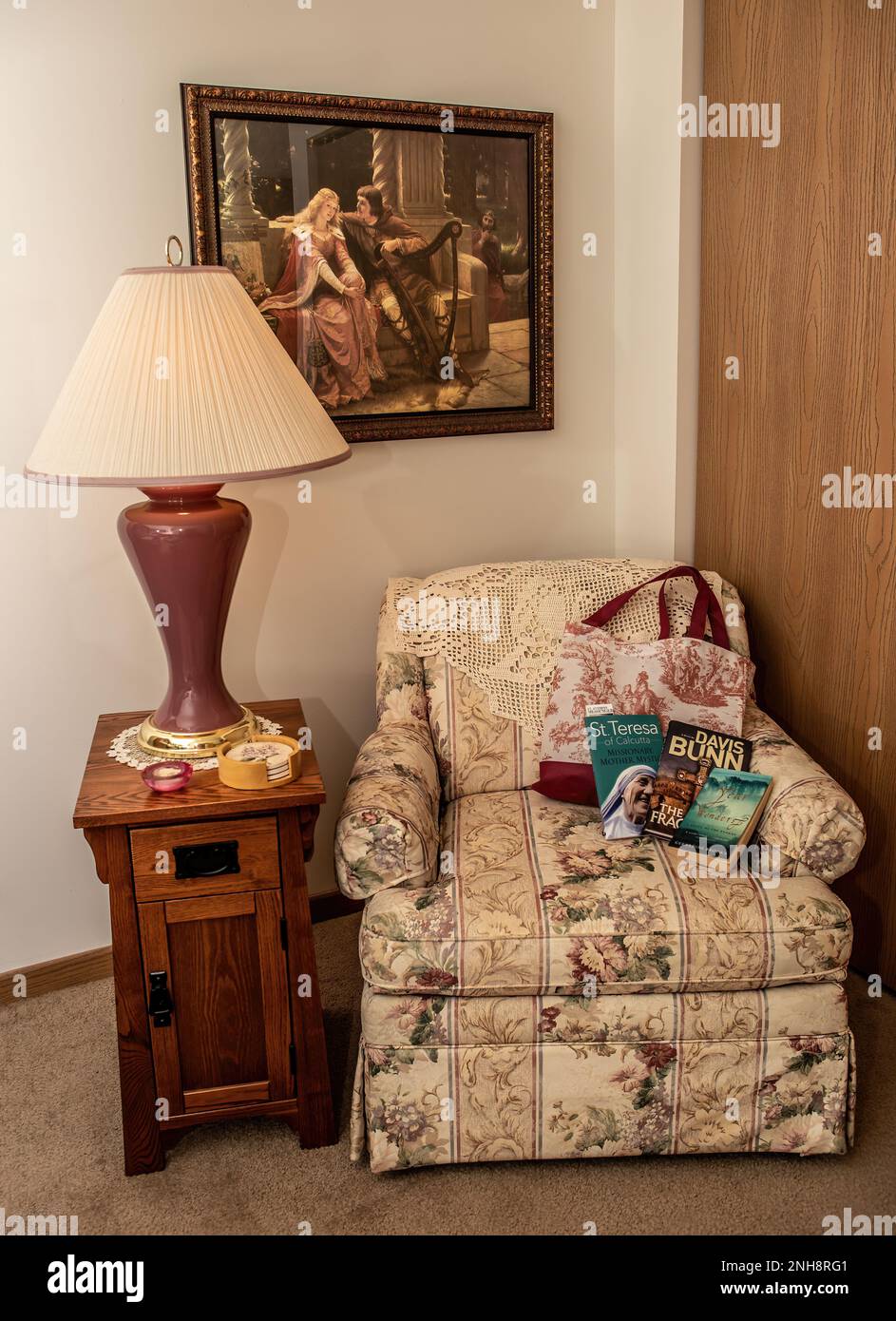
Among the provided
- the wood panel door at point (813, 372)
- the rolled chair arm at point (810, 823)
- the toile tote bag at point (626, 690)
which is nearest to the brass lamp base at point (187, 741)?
the toile tote bag at point (626, 690)

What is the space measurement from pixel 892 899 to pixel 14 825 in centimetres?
181

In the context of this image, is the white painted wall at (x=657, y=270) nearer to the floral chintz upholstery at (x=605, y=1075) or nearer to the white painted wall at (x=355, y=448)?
the white painted wall at (x=355, y=448)

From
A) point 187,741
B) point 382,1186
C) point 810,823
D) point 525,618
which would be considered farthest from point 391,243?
point 382,1186

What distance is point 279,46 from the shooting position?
230 cm

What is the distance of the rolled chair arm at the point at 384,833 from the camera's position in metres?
1.89

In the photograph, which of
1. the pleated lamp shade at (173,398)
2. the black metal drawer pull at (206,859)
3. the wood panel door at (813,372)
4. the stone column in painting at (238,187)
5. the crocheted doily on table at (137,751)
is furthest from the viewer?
the stone column in painting at (238,187)

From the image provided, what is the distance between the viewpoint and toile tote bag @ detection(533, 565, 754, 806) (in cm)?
223

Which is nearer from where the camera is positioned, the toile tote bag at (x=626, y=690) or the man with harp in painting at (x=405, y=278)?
the toile tote bag at (x=626, y=690)

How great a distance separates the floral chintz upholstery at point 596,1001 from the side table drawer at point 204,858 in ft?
0.44

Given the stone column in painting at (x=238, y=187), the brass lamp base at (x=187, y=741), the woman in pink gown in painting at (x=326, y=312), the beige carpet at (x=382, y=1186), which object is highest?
the stone column in painting at (x=238, y=187)

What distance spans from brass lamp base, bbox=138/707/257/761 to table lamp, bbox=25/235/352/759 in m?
0.17

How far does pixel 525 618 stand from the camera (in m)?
2.42

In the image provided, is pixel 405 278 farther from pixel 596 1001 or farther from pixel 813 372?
pixel 596 1001

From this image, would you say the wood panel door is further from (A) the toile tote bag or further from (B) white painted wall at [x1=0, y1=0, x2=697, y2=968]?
(A) the toile tote bag
